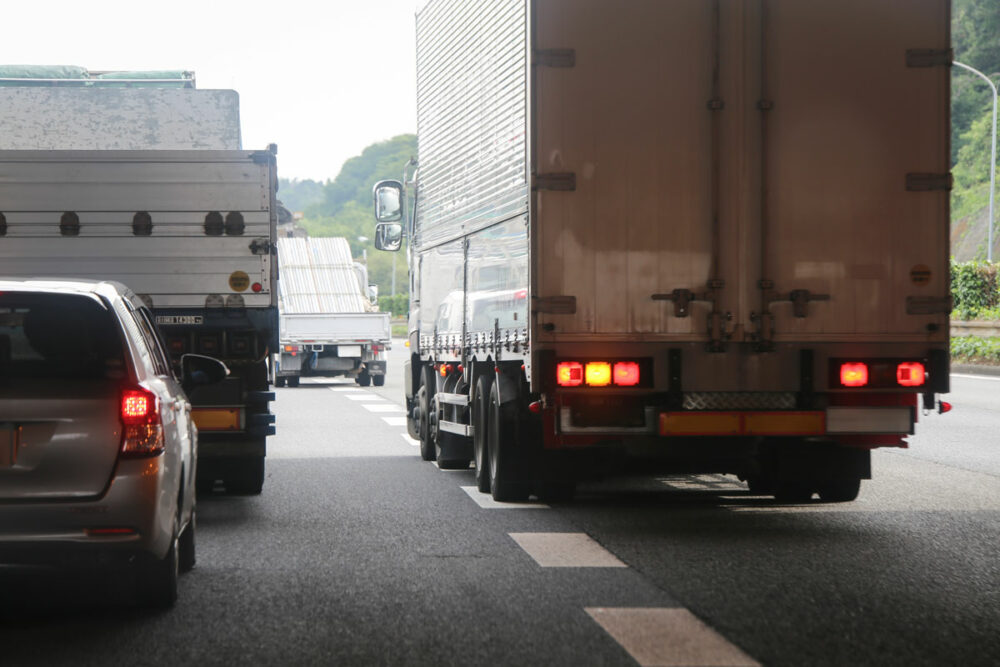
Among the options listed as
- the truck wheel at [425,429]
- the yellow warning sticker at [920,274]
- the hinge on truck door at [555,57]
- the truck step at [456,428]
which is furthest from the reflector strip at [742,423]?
the truck wheel at [425,429]

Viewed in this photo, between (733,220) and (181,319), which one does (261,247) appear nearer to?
(181,319)

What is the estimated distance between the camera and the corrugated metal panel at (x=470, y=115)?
10.3m

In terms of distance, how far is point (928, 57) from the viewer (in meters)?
9.68

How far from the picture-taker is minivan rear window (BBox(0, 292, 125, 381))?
635 cm

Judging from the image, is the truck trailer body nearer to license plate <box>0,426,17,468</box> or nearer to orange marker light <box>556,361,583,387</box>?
orange marker light <box>556,361,583,387</box>

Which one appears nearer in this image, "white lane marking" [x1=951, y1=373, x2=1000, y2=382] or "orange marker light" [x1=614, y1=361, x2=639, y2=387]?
"orange marker light" [x1=614, y1=361, x2=639, y2=387]

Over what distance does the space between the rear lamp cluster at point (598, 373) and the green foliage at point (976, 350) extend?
101 ft

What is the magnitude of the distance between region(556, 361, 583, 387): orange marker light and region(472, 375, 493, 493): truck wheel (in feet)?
→ 6.01

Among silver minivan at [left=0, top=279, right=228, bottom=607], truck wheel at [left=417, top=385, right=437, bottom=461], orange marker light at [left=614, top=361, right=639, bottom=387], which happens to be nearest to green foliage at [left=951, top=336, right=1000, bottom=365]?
truck wheel at [left=417, top=385, right=437, bottom=461]

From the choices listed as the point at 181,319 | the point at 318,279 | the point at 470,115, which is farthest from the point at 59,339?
the point at 318,279

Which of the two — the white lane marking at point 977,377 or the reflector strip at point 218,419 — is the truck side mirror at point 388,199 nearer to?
the reflector strip at point 218,419

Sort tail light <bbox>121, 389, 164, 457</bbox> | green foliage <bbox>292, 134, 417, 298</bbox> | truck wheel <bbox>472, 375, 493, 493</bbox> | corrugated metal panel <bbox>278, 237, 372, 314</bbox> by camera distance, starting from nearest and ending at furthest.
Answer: tail light <bbox>121, 389, 164, 457</bbox>, truck wheel <bbox>472, 375, 493, 493</bbox>, corrugated metal panel <bbox>278, 237, 372, 314</bbox>, green foliage <bbox>292, 134, 417, 298</bbox>

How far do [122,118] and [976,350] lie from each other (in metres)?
28.8

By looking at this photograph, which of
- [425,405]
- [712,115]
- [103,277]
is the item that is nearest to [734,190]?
[712,115]
